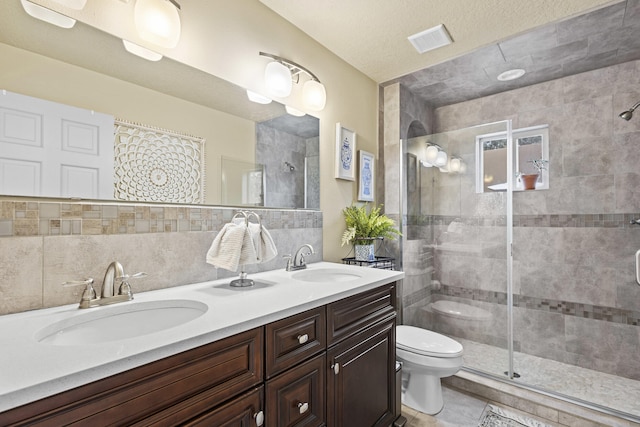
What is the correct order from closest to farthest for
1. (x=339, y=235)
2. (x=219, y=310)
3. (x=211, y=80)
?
(x=219, y=310) < (x=211, y=80) < (x=339, y=235)

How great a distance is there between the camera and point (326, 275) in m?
1.85

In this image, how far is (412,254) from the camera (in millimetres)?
2725

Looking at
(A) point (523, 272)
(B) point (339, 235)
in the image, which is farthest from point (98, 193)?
(A) point (523, 272)

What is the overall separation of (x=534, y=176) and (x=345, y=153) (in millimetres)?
1720

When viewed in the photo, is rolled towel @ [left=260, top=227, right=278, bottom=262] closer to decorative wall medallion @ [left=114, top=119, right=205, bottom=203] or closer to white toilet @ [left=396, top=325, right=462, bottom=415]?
decorative wall medallion @ [left=114, top=119, right=205, bottom=203]

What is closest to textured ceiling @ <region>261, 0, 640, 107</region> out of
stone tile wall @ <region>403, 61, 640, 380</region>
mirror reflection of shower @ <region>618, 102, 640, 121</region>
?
stone tile wall @ <region>403, 61, 640, 380</region>

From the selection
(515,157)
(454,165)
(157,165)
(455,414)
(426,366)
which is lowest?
(455,414)

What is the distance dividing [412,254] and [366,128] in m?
1.17

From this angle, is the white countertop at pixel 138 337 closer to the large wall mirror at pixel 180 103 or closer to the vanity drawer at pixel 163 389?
the vanity drawer at pixel 163 389

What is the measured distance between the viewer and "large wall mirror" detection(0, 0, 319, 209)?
40.3 inches

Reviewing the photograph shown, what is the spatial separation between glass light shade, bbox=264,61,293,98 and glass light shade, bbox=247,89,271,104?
55 mm

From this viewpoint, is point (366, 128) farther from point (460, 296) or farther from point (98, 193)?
point (98, 193)

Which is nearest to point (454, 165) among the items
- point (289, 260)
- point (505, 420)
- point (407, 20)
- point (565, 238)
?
point (565, 238)

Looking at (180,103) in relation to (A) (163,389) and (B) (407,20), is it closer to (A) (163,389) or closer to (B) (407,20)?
(A) (163,389)
